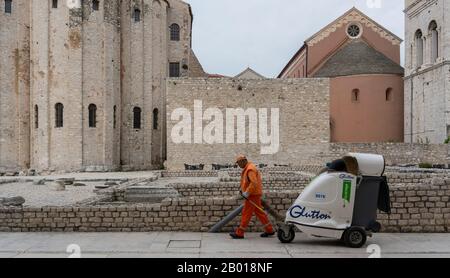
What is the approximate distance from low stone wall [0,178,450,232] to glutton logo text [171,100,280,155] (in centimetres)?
1976

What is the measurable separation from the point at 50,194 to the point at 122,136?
696 inches

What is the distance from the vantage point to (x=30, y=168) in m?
29.9

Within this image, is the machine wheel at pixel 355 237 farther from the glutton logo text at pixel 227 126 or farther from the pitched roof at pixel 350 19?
the pitched roof at pixel 350 19

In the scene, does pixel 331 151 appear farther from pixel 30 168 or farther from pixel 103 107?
pixel 30 168

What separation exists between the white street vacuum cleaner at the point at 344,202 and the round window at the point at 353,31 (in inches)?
1331

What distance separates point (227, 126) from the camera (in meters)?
28.0

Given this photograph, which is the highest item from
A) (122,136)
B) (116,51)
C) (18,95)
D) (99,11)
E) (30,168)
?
(99,11)

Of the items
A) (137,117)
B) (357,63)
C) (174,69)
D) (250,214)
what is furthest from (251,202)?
(174,69)

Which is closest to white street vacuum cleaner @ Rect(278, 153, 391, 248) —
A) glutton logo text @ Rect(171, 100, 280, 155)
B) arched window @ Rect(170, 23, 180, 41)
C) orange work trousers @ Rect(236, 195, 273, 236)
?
orange work trousers @ Rect(236, 195, 273, 236)

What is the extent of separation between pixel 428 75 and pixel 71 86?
2413cm

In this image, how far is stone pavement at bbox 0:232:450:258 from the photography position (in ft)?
20.5

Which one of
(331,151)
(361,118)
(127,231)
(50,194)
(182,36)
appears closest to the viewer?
(127,231)

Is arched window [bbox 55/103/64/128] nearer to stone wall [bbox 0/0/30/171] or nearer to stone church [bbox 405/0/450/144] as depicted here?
stone wall [bbox 0/0/30/171]
